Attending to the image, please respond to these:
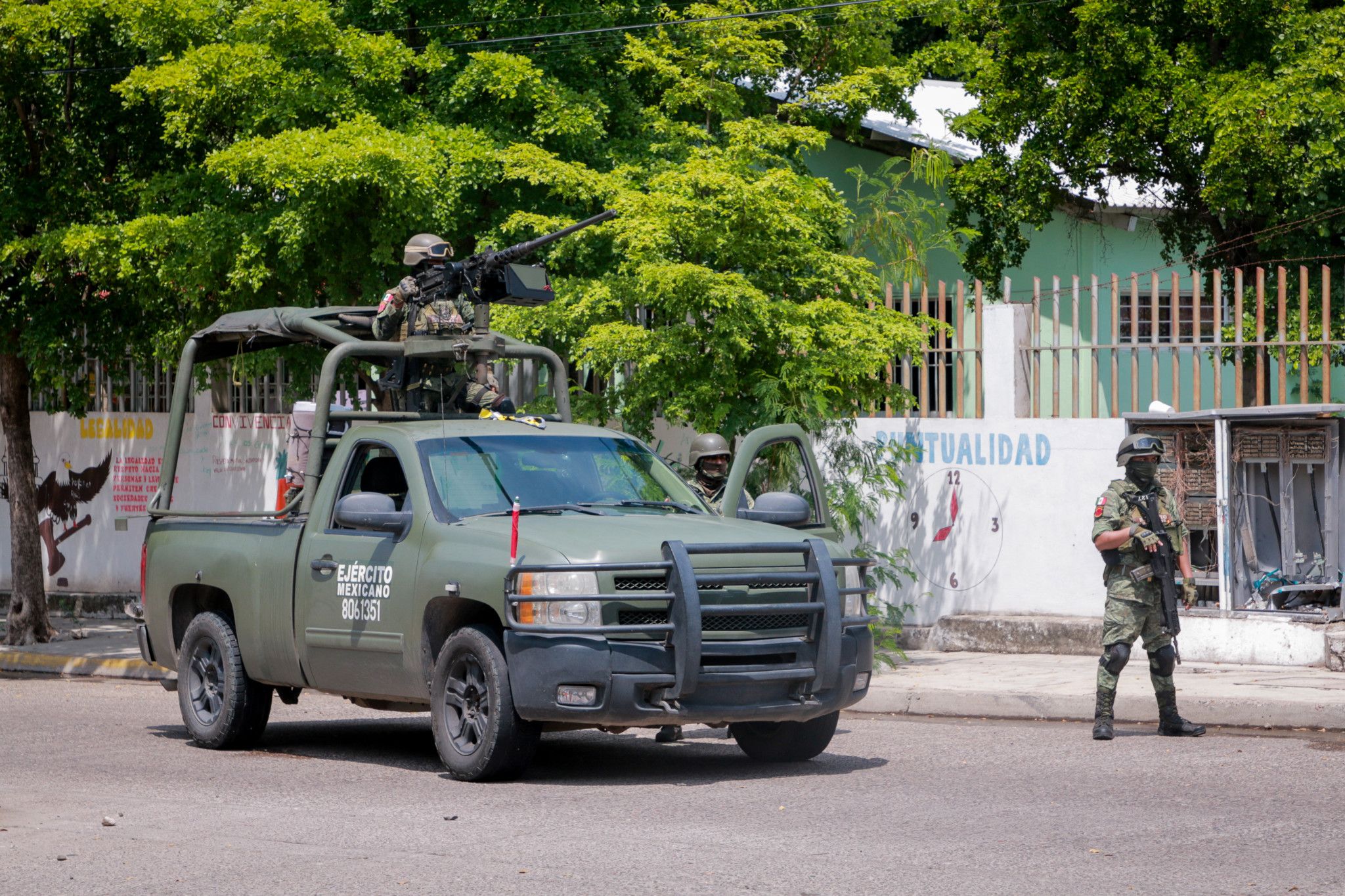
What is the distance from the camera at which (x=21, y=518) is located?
59.5 ft

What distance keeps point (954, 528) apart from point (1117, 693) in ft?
12.5

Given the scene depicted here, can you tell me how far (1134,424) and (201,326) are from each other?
29.8ft

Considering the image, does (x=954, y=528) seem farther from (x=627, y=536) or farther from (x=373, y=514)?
(x=373, y=514)

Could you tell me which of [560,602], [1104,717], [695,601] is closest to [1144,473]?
[1104,717]

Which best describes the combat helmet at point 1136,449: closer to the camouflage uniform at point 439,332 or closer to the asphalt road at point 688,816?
the asphalt road at point 688,816

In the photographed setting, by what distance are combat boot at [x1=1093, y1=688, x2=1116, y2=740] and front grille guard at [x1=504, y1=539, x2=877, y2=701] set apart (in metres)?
2.49

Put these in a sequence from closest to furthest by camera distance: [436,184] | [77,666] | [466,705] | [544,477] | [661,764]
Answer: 1. [466,705]
2. [544,477]
3. [661,764]
4. [436,184]
5. [77,666]

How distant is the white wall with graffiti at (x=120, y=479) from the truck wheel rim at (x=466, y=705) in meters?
11.7

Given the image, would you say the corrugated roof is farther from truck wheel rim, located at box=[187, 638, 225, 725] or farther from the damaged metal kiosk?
truck wheel rim, located at box=[187, 638, 225, 725]

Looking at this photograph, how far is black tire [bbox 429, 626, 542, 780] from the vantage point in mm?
8406

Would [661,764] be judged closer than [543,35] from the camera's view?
Yes

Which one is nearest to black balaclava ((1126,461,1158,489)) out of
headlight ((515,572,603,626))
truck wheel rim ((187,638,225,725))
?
headlight ((515,572,603,626))

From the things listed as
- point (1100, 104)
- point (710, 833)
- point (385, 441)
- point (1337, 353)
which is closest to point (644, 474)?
point (385, 441)

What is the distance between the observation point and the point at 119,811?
7934 mm
